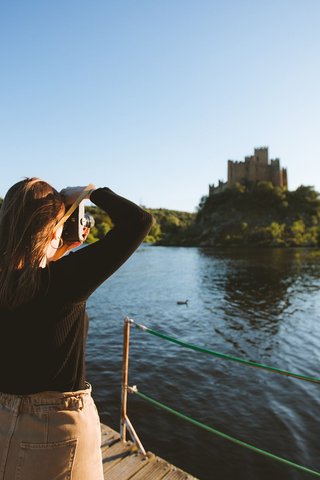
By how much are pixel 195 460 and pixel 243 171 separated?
397 feet

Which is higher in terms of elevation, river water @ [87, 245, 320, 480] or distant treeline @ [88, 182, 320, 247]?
distant treeline @ [88, 182, 320, 247]

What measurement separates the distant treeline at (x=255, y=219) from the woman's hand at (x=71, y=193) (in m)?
89.0

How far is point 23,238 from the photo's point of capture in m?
1.59

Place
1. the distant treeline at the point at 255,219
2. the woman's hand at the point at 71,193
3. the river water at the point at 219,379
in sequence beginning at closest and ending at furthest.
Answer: the woman's hand at the point at 71,193 < the river water at the point at 219,379 < the distant treeline at the point at 255,219

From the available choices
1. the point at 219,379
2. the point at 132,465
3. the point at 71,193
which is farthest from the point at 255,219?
the point at 71,193

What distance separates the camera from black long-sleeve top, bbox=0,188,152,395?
1.60 meters

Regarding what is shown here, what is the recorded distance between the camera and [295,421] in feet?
29.2

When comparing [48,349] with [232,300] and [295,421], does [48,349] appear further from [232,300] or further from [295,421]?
[232,300]

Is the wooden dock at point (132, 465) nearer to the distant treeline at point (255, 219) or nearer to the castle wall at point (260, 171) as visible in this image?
the distant treeline at point (255, 219)

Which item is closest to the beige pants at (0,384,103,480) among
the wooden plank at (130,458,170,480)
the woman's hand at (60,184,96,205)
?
the woman's hand at (60,184,96,205)

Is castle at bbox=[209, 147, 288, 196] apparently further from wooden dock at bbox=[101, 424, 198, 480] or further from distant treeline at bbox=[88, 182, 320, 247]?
wooden dock at bbox=[101, 424, 198, 480]

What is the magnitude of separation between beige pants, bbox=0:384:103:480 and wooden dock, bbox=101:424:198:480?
231 cm

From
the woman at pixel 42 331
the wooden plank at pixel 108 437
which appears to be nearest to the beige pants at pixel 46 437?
the woman at pixel 42 331

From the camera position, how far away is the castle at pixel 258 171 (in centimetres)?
11812
